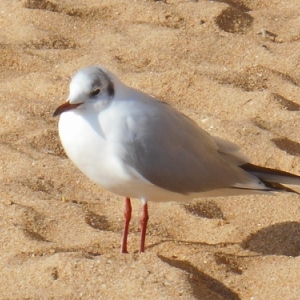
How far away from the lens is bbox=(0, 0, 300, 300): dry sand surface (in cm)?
336

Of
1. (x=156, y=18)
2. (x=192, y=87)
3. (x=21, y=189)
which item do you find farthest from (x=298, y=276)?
(x=156, y=18)

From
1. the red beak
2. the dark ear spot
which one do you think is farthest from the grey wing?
the red beak

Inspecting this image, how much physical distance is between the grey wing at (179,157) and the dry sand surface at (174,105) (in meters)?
0.28

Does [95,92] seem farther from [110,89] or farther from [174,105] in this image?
[174,105]

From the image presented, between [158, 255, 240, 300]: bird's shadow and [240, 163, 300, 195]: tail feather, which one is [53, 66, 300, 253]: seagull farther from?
[158, 255, 240, 300]: bird's shadow

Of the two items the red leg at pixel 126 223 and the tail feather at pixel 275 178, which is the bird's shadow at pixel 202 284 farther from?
the tail feather at pixel 275 178

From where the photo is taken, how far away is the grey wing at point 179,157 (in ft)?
11.6

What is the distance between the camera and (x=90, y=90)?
3.44 metres

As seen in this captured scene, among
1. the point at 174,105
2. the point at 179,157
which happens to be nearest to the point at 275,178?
the point at 179,157

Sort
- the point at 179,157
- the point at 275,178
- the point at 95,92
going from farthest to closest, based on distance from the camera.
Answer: the point at 275,178 < the point at 179,157 < the point at 95,92

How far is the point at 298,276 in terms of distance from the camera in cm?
337

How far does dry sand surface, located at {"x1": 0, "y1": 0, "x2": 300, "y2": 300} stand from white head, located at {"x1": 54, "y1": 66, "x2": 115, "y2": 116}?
0.62 metres

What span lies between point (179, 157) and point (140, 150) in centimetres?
23

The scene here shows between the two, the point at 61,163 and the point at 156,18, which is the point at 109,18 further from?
the point at 61,163
